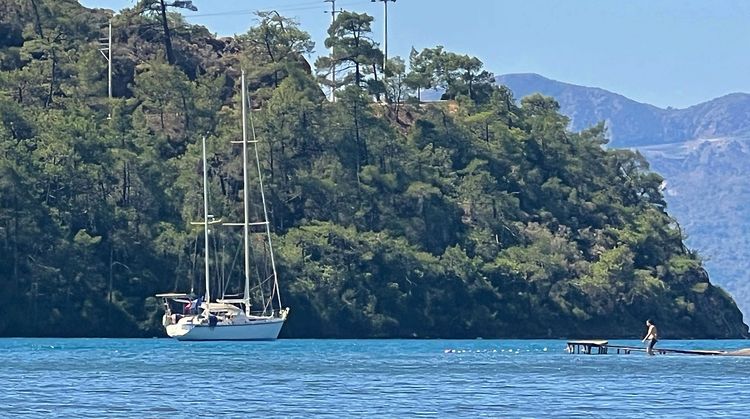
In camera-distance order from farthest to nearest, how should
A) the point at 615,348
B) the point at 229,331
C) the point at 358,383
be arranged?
the point at 229,331, the point at 615,348, the point at 358,383

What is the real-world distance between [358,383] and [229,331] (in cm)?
4370

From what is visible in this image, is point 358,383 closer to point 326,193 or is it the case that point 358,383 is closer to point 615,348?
point 615,348

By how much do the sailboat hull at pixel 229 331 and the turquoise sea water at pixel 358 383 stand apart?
1022cm

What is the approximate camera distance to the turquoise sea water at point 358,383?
49562 mm

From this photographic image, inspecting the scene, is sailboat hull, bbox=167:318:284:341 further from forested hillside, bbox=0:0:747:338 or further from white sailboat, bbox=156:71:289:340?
forested hillside, bbox=0:0:747:338

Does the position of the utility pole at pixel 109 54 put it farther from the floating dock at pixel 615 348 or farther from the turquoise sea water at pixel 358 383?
the floating dock at pixel 615 348

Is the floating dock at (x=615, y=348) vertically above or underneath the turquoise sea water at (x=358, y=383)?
above

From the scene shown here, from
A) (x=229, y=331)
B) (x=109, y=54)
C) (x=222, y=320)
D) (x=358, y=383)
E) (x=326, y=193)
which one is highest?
(x=109, y=54)

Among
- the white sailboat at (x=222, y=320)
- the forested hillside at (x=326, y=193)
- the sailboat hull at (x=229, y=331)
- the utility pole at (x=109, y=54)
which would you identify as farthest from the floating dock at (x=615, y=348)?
the utility pole at (x=109, y=54)

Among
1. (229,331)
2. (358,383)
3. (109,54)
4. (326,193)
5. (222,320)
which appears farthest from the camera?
(109,54)

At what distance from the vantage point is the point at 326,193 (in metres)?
133

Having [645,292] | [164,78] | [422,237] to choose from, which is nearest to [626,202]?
[645,292]

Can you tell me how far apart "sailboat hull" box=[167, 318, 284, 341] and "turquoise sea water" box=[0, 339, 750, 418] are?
33.5 ft

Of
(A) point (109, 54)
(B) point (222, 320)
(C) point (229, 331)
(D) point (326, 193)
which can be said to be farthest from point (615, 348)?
(A) point (109, 54)
